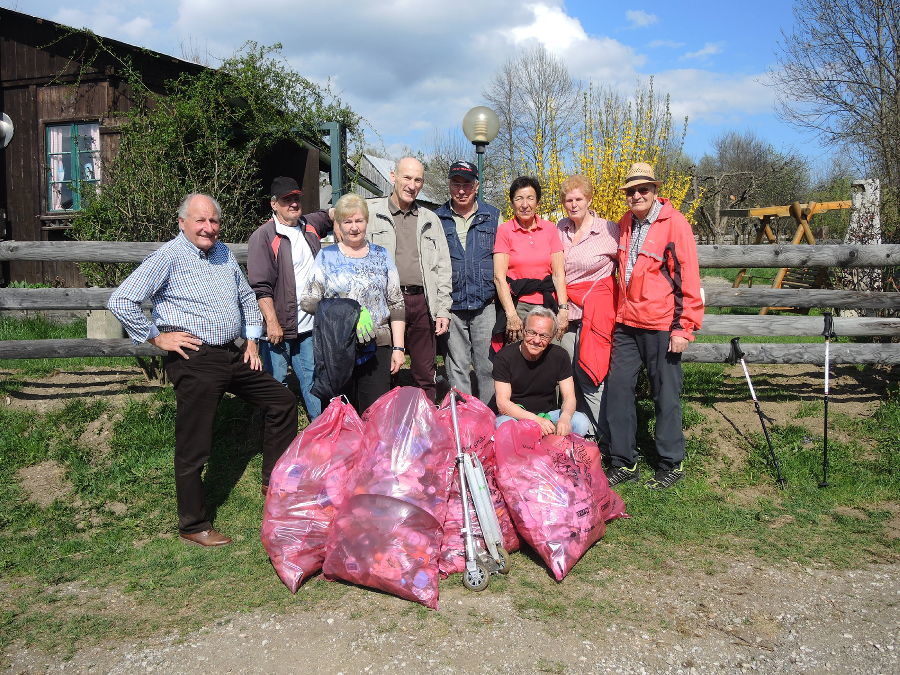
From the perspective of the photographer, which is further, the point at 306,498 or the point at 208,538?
the point at 208,538

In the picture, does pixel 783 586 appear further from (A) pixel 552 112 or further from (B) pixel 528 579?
(A) pixel 552 112

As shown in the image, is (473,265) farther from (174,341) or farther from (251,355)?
(174,341)

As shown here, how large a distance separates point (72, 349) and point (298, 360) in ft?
7.05

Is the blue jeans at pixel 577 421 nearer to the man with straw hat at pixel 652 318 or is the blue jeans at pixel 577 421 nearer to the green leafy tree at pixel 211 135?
the man with straw hat at pixel 652 318

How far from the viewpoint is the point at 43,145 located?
1091 cm

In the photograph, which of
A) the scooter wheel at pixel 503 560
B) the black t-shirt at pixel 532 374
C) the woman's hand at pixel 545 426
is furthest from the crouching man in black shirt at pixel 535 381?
the scooter wheel at pixel 503 560

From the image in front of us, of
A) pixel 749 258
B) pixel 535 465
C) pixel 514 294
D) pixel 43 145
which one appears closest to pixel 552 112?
pixel 749 258

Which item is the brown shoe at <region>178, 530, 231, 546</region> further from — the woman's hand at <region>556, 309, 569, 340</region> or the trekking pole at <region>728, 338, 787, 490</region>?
the trekking pole at <region>728, 338, 787, 490</region>

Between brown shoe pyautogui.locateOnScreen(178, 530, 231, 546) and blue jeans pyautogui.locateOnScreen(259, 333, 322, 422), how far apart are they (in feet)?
3.15

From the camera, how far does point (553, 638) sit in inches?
107

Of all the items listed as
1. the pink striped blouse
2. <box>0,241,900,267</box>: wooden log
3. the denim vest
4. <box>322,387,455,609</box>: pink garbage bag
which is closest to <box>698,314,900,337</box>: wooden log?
<box>0,241,900,267</box>: wooden log

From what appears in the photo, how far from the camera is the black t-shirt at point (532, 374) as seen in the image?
3.95 m

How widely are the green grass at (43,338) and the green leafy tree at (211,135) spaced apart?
4.07ft

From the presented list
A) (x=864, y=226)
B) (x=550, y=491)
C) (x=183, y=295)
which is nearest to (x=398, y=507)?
(x=550, y=491)
